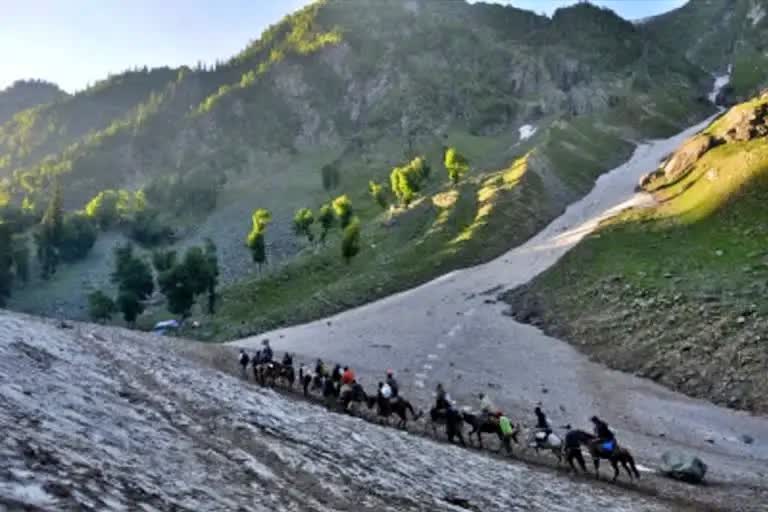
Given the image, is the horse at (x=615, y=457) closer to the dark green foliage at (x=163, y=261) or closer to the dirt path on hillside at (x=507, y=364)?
the dirt path on hillside at (x=507, y=364)

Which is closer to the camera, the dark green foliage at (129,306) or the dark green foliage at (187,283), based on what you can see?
the dark green foliage at (187,283)

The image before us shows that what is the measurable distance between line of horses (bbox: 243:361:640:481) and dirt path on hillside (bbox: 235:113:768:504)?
682 centimetres

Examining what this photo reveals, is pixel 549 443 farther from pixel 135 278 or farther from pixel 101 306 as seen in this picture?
pixel 135 278

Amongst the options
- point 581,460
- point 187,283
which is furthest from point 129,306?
point 581,460

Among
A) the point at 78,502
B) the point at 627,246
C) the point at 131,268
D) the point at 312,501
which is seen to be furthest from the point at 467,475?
the point at 131,268

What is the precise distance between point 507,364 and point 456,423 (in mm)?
29479

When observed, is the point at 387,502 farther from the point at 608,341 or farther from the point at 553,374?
the point at 608,341

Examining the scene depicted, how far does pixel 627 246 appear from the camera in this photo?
92.9 meters

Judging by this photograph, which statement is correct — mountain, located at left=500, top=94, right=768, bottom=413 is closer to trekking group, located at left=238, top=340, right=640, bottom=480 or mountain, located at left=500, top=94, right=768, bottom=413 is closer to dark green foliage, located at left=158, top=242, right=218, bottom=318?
trekking group, located at left=238, top=340, right=640, bottom=480

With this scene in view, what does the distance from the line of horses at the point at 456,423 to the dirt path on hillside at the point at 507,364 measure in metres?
6.82

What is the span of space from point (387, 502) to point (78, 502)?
30.2 feet

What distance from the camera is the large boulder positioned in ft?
119

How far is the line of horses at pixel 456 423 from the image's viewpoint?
34.7 meters

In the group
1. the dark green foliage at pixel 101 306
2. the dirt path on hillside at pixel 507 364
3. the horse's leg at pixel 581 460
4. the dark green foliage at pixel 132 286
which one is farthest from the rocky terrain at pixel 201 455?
the dark green foliage at pixel 101 306
